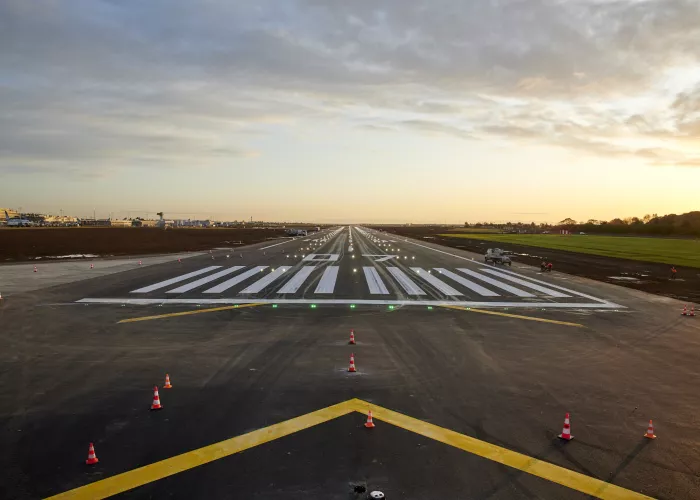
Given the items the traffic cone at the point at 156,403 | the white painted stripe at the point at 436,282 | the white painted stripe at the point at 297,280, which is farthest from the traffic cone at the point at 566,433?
the white painted stripe at the point at 297,280

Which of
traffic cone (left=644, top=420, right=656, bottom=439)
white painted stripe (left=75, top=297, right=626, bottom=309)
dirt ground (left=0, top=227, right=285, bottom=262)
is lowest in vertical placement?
traffic cone (left=644, top=420, right=656, bottom=439)

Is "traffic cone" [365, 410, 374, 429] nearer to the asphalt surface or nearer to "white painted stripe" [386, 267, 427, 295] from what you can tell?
the asphalt surface

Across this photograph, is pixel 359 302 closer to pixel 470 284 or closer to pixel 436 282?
pixel 436 282

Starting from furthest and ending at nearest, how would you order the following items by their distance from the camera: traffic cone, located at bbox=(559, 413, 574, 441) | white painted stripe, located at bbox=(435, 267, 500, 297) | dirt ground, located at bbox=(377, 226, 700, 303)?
dirt ground, located at bbox=(377, 226, 700, 303) < white painted stripe, located at bbox=(435, 267, 500, 297) < traffic cone, located at bbox=(559, 413, 574, 441)

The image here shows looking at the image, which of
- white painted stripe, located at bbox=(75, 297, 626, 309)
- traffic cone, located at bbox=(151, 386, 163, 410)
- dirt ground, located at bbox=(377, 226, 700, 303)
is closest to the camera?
traffic cone, located at bbox=(151, 386, 163, 410)

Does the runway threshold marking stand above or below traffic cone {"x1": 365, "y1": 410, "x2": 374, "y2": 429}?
below

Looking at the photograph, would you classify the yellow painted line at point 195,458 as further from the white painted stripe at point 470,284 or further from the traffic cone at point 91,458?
the white painted stripe at point 470,284

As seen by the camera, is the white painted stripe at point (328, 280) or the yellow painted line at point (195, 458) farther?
the white painted stripe at point (328, 280)

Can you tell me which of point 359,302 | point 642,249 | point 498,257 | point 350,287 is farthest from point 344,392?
point 642,249

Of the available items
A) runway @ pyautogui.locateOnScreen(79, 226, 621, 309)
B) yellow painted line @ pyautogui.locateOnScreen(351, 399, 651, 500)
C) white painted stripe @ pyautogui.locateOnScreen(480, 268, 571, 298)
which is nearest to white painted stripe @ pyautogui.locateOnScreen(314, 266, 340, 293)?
runway @ pyautogui.locateOnScreen(79, 226, 621, 309)
